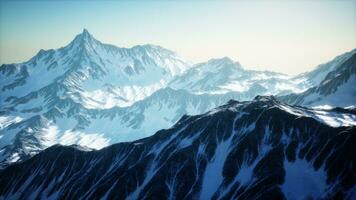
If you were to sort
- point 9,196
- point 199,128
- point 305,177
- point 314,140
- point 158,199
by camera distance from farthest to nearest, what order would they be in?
point 9,196, point 199,128, point 158,199, point 314,140, point 305,177

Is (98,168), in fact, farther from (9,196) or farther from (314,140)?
(314,140)

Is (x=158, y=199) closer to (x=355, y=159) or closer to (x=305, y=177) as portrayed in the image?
(x=305, y=177)

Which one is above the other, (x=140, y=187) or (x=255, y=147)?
(x=255, y=147)

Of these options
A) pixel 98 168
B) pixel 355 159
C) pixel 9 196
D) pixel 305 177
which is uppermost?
pixel 355 159

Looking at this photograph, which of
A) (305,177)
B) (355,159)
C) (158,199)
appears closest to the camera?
(355,159)

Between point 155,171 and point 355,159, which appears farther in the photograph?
point 155,171

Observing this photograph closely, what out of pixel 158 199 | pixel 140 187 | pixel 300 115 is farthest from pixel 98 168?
pixel 300 115

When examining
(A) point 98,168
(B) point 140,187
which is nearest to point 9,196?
(A) point 98,168
